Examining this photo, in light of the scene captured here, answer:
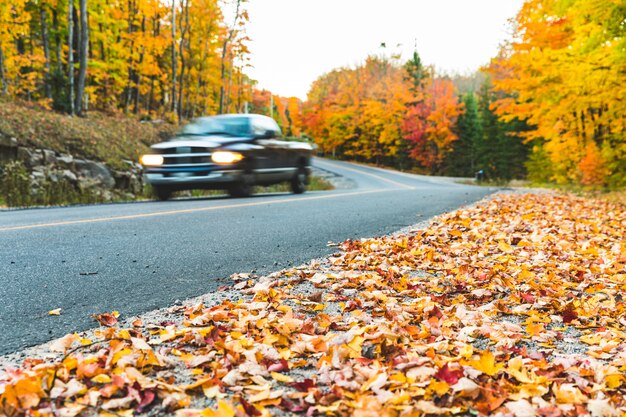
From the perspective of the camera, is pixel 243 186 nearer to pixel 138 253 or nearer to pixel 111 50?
pixel 138 253

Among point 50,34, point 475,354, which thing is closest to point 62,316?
point 475,354

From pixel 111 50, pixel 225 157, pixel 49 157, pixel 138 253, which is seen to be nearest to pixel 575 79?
pixel 225 157

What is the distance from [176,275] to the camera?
13.4 ft

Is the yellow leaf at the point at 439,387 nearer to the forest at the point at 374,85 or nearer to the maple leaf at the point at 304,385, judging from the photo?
the maple leaf at the point at 304,385

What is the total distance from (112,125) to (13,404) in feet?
65.2

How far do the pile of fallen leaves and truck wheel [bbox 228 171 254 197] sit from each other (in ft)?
22.1

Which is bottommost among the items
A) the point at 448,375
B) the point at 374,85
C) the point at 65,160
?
the point at 448,375

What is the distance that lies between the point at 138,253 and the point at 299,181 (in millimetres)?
9216

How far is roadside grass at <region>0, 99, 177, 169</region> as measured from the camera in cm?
1441

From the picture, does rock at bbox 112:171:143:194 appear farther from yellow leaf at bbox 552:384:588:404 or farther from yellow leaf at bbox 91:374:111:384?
yellow leaf at bbox 552:384:588:404

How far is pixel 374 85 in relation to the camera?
179 feet

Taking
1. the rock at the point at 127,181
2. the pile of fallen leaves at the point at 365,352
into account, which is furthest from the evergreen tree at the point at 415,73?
the pile of fallen leaves at the point at 365,352

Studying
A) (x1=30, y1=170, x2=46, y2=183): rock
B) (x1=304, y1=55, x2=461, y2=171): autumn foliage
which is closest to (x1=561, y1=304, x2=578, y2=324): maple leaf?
(x1=30, y1=170, x2=46, y2=183): rock

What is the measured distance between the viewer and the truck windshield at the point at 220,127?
11.5 meters
